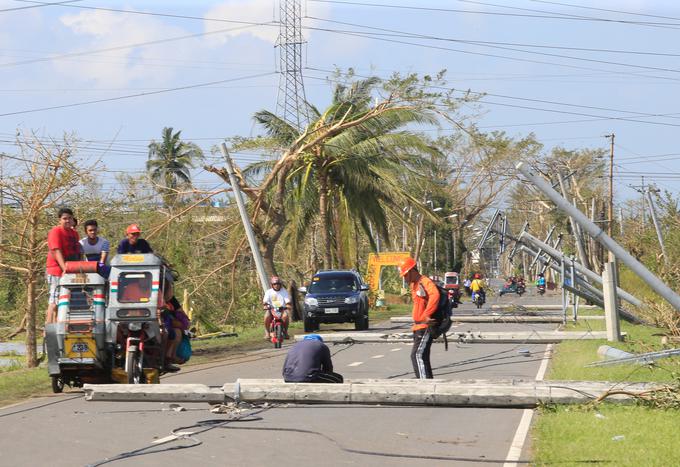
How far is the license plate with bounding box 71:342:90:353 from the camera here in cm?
1462

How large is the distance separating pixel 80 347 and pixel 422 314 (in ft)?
15.7

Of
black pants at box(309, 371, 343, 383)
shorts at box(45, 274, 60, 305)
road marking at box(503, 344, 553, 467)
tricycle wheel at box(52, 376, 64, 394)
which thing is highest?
shorts at box(45, 274, 60, 305)

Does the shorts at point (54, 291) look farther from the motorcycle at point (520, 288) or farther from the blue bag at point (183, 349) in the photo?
the motorcycle at point (520, 288)

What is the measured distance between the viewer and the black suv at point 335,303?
1271 inches

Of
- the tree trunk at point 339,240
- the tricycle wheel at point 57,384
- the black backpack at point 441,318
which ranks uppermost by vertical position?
the tree trunk at point 339,240

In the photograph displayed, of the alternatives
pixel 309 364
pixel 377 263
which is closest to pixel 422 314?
pixel 309 364

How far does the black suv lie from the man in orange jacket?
1705 centimetres

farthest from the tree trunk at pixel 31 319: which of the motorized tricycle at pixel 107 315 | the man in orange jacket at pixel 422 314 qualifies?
the man in orange jacket at pixel 422 314

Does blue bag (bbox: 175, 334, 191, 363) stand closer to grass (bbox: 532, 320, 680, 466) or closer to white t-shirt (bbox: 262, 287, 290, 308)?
grass (bbox: 532, 320, 680, 466)

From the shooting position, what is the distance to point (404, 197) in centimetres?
3978

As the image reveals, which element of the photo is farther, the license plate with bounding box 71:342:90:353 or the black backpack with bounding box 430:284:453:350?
the black backpack with bounding box 430:284:453:350

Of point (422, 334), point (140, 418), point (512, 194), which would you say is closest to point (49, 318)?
point (140, 418)

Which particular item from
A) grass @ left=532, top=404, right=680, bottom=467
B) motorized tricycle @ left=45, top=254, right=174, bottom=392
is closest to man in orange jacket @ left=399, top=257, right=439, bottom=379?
grass @ left=532, top=404, right=680, bottom=467

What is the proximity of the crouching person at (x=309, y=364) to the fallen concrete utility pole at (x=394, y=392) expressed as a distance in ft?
1.16
